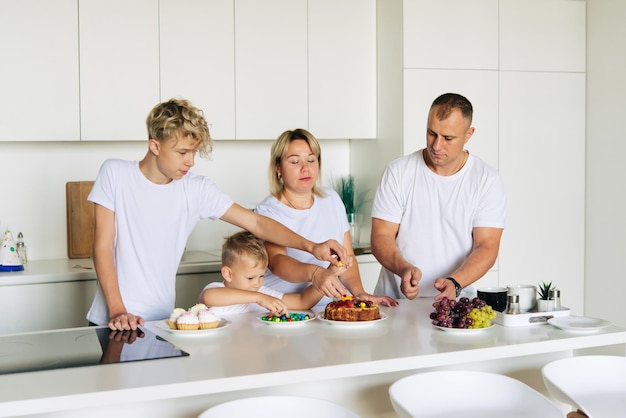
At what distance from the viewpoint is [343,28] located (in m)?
4.68

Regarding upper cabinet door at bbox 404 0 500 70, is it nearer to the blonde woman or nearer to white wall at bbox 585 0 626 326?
white wall at bbox 585 0 626 326

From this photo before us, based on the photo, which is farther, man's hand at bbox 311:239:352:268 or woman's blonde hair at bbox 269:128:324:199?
woman's blonde hair at bbox 269:128:324:199

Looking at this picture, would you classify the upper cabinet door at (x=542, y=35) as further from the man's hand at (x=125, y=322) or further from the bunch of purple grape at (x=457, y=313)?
the man's hand at (x=125, y=322)

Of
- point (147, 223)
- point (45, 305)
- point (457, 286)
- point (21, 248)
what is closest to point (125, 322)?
point (147, 223)

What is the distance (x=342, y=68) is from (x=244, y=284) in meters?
2.26

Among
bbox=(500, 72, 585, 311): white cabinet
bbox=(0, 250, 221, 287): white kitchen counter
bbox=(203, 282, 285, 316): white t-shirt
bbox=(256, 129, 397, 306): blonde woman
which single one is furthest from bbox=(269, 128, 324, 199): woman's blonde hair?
bbox=(500, 72, 585, 311): white cabinet

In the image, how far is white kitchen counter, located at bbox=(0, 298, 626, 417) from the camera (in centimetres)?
187

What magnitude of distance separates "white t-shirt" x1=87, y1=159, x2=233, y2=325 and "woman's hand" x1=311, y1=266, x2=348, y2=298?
1.46 feet

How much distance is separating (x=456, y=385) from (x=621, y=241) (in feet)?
9.36

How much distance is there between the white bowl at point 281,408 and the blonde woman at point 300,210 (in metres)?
0.78

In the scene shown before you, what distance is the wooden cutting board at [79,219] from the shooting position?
441 cm

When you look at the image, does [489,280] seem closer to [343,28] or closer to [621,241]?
[621,241]

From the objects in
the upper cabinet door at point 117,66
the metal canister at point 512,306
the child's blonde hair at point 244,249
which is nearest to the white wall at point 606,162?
the metal canister at point 512,306

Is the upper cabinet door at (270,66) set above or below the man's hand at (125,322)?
above
